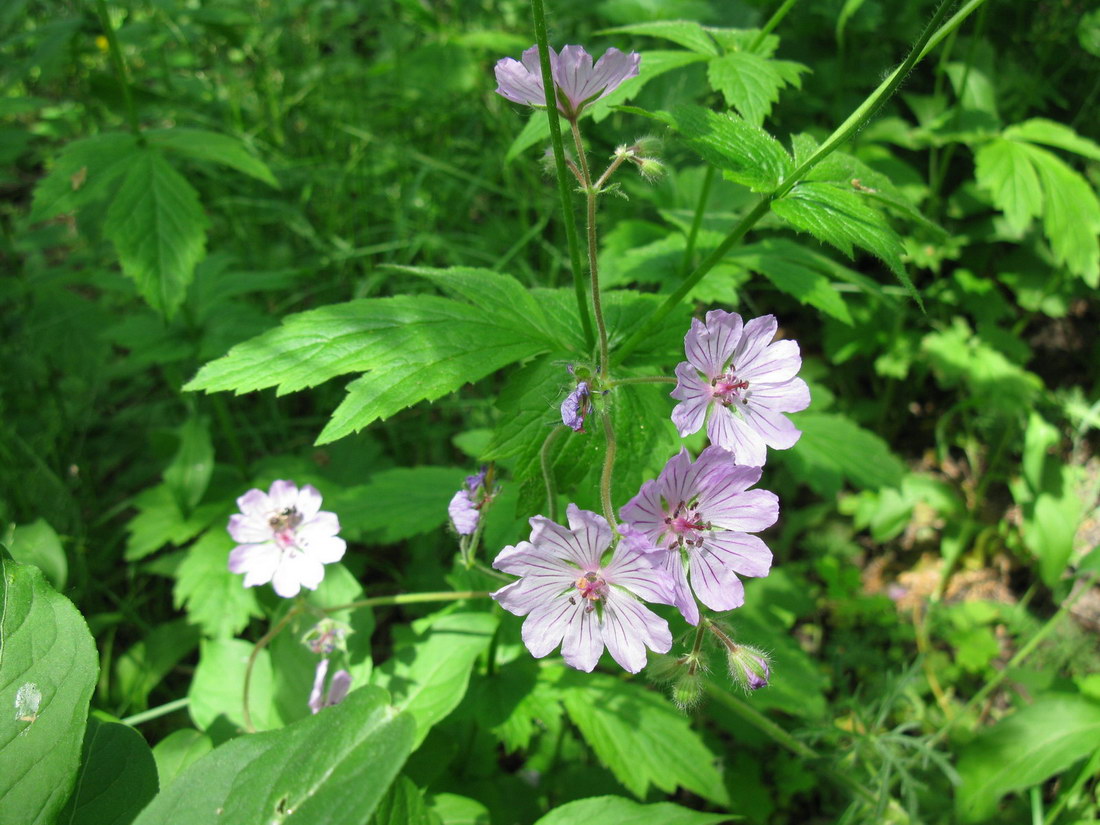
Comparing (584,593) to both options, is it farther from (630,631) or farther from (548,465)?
(548,465)

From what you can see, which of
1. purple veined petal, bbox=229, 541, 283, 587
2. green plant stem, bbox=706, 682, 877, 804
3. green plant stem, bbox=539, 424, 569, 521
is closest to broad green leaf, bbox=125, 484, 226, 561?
purple veined petal, bbox=229, 541, 283, 587

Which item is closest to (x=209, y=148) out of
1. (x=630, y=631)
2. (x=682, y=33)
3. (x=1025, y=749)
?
(x=682, y=33)

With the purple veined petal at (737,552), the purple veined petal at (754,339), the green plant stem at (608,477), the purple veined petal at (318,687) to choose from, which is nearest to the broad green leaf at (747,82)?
the purple veined petal at (754,339)

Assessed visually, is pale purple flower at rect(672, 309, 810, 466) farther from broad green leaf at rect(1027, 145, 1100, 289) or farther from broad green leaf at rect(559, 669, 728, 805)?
broad green leaf at rect(1027, 145, 1100, 289)

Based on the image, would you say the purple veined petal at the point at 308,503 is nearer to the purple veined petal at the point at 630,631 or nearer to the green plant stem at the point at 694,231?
the purple veined petal at the point at 630,631

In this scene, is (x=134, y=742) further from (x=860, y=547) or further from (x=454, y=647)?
(x=860, y=547)

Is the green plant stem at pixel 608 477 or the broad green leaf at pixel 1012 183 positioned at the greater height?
the green plant stem at pixel 608 477
